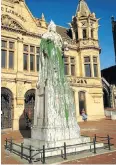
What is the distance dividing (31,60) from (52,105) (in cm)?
1630

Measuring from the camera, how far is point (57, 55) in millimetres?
11258

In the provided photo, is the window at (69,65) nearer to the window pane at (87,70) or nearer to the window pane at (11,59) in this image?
the window pane at (87,70)

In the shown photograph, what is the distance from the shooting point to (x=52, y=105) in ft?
33.4

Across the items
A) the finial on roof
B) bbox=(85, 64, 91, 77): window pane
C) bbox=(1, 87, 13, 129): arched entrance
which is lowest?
bbox=(1, 87, 13, 129): arched entrance

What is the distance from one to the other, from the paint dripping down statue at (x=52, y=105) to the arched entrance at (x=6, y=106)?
40.4 feet

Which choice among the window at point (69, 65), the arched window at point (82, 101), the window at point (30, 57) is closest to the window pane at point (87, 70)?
the window at point (69, 65)

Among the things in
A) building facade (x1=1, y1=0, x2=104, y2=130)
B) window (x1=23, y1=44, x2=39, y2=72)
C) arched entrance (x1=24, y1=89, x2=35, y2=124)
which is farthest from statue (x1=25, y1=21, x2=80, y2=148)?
window (x1=23, y1=44, x2=39, y2=72)

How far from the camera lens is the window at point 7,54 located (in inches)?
924

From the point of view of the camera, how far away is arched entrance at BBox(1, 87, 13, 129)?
22.3m

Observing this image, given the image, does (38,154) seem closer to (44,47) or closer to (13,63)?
(44,47)

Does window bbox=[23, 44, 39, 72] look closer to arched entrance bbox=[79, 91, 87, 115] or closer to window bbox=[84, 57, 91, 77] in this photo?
arched entrance bbox=[79, 91, 87, 115]

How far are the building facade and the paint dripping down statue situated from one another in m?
12.3

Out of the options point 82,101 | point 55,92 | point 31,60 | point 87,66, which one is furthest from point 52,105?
point 87,66

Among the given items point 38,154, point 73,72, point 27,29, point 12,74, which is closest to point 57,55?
point 38,154
